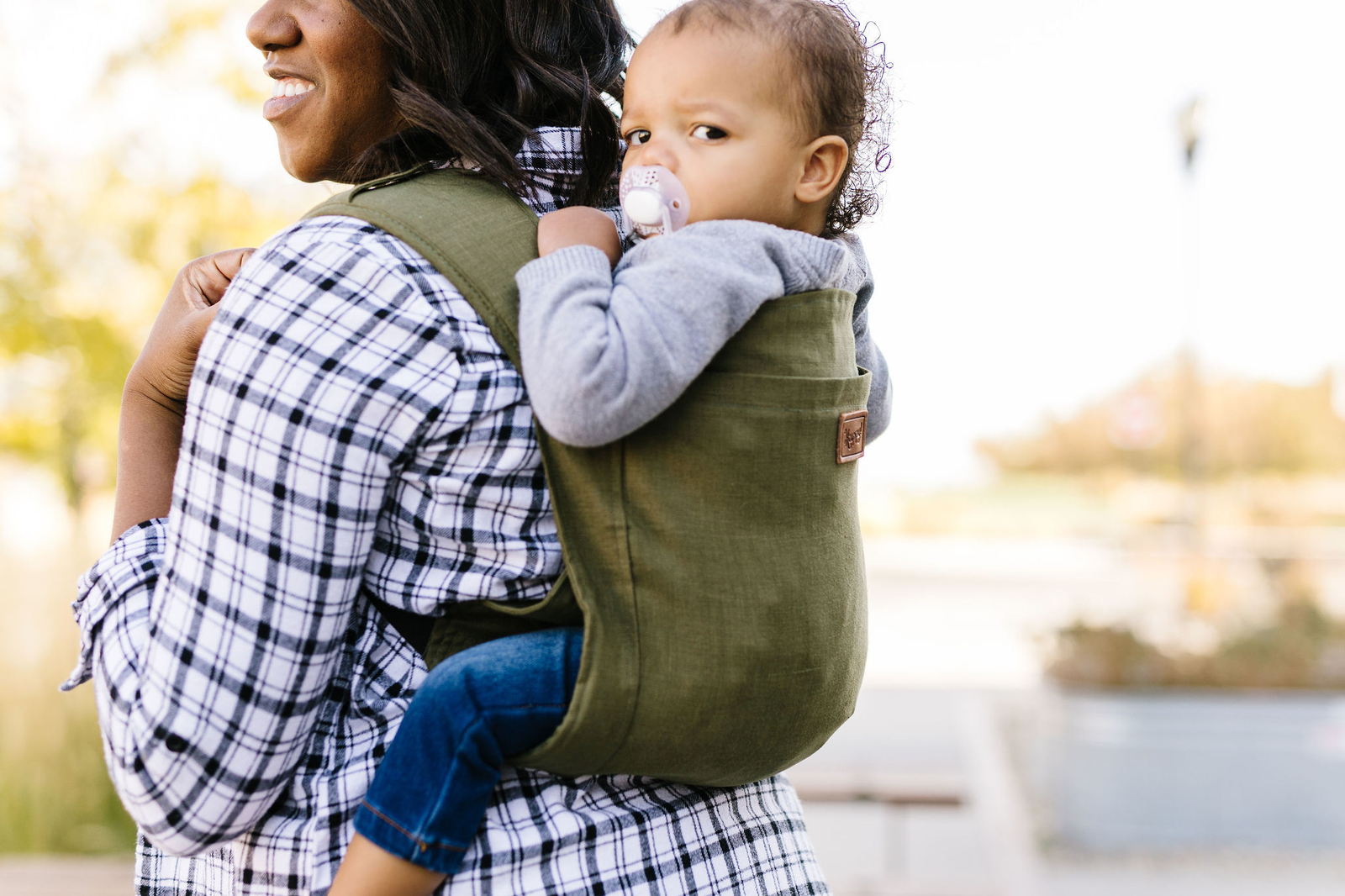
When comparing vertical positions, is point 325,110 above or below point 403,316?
above

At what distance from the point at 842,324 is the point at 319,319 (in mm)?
504

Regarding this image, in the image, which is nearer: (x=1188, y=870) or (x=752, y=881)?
(x=752, y=881)

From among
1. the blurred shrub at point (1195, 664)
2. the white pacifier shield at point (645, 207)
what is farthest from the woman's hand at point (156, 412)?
the blurred shrub at point (1195, 664)

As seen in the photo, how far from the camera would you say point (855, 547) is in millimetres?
1166

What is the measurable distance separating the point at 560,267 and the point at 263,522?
1.12 ft

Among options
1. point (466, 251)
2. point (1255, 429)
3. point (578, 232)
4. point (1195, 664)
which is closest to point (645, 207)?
point (578, 232)

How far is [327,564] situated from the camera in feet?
3.12

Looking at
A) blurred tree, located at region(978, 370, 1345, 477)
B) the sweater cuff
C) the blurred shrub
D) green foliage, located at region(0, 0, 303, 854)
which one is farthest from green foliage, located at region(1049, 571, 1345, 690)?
blurred tree, located at region(978, 370, 1345, 477)

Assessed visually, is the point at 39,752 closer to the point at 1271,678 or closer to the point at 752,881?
the point at 752,881

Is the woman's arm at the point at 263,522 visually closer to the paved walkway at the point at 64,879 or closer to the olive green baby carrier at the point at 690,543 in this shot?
the olive green baby carrier at the point at 690,543

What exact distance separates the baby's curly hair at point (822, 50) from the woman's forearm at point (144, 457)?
0.70m

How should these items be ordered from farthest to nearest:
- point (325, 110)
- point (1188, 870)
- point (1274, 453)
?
point (1274, 453), point (1188, 870), point (325, 110)

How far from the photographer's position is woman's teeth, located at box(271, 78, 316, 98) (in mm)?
1293

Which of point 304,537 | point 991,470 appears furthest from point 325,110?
point 991,470
